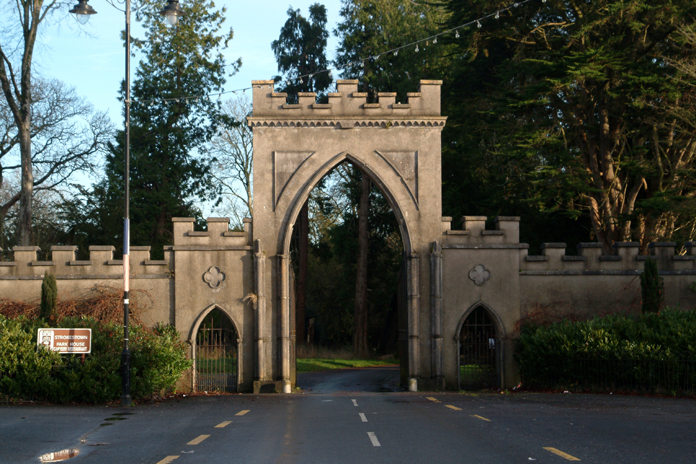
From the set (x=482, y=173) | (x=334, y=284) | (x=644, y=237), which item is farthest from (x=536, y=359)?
(x=334, y=284)

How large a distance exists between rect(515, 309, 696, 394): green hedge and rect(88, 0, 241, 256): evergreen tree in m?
23.1

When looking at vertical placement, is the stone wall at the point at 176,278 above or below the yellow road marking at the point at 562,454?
above

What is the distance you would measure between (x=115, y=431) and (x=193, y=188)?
28750 millimetres

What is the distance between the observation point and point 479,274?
20219 millimetres

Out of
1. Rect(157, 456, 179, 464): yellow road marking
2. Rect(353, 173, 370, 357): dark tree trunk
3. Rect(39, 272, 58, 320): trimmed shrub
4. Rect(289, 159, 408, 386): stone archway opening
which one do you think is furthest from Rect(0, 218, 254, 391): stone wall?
Rect(353, 173, 370, 357): dark tree trunk

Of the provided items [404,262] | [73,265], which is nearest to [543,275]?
[404,262]

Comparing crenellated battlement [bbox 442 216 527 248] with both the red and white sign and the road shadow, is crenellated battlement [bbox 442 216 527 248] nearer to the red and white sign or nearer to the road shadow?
the road shadow

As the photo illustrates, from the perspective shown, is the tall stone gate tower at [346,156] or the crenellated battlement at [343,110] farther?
the crenellated battlement at [343,110]

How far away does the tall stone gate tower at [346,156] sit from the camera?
2034 centimetres

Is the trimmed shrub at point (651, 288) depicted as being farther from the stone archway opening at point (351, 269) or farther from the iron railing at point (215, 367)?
the stone archway opening at point (351, 269)

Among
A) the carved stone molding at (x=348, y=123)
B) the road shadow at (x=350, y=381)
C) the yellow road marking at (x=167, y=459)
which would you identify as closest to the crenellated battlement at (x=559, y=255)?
the carved stone molding at (x=348, y=123)

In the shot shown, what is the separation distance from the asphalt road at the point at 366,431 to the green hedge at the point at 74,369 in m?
0.76

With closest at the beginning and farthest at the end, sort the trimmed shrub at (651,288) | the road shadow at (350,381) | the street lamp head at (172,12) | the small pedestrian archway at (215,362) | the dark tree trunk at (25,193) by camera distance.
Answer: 1. the street lamp head at (172,12)
2. the trimmed shrub at (651,288)
3. the small pedestrian archway at (215,362)
4. the road shadow at (350,381)
5. the dark tree trunk at (25,193)

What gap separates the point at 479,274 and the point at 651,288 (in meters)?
4.73
